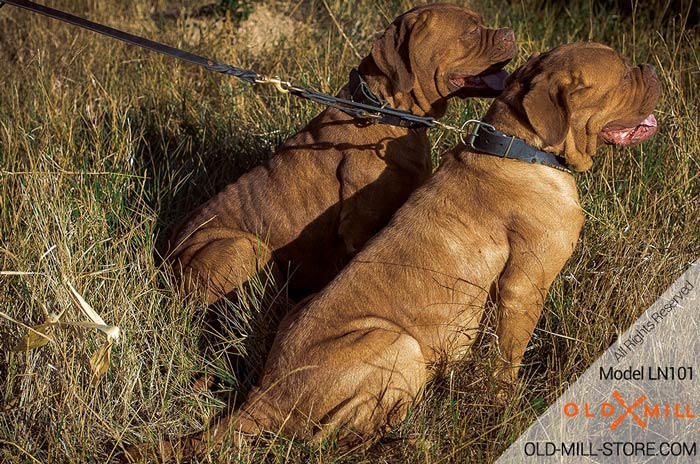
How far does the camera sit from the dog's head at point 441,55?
4668 millimetres

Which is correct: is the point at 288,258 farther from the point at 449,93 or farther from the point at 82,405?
the point at 82,405

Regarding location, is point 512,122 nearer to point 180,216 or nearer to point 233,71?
point 233,71

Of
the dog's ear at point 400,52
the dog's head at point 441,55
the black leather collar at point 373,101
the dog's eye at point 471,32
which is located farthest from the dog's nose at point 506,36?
the black leather collar at point 373,101

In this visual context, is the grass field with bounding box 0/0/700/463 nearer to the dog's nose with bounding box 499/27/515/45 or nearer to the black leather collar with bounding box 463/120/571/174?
the black leather collar with bounding box 463/120/571/174

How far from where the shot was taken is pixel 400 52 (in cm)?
473

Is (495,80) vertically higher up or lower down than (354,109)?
lower down

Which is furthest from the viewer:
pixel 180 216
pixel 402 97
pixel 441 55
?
pixel 180 216

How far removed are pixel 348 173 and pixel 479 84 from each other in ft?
2.80

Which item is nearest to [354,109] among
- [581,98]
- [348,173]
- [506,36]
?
[348,173]

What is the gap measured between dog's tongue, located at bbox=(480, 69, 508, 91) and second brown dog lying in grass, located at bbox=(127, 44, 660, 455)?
68 centimetres

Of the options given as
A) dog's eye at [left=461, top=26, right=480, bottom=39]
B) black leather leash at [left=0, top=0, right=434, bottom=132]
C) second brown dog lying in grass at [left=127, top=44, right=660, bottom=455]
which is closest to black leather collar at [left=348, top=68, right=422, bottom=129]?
black leather leash at [left=0, top=0, right=434, bottom=132]

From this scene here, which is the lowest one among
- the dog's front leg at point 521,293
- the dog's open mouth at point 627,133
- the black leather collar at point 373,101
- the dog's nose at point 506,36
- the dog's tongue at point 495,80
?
the dog's front leg at point 521,293

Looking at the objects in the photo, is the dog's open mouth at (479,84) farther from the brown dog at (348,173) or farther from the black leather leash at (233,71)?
the black leather leash at (233,71)

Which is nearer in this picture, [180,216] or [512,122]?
[512,122]
